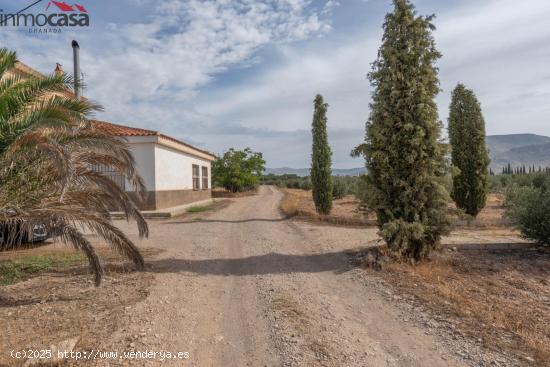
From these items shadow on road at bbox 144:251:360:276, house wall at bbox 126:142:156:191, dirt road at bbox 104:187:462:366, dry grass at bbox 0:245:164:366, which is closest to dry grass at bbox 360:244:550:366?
dirt road at bbox 104:187:462:366

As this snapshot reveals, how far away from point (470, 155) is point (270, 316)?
11207mm

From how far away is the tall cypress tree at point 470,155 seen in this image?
12.2 m

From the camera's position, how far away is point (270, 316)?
415 centimetres

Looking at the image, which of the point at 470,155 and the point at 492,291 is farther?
the point at 470,155

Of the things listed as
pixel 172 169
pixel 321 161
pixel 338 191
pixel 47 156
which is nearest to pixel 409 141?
pixel 47 156

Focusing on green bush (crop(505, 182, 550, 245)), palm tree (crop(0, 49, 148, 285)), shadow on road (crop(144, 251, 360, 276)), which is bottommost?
shadow on road (crop(144, 251, 360, 276))

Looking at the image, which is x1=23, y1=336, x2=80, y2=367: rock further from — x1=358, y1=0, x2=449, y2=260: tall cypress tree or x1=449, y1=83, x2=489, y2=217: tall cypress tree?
x1=449, y1=83, x2=489, y2=217: tall cypress tree

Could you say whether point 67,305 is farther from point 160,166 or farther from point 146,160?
point 160,166

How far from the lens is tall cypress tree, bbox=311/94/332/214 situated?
46.6 ft

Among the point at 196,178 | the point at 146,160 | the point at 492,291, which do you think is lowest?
the point at 492,291

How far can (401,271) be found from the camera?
594 cm

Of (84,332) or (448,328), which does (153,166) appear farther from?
(448,328)

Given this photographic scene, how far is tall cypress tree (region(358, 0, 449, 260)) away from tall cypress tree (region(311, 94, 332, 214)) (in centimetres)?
741

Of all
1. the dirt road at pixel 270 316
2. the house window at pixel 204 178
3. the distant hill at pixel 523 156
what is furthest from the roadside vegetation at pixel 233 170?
the distant hill at pixel 523 156
